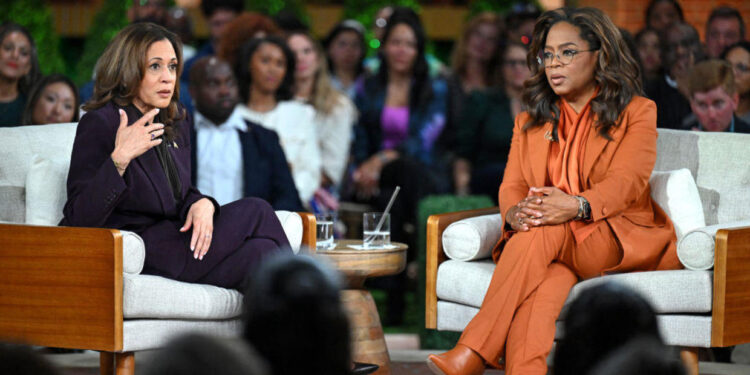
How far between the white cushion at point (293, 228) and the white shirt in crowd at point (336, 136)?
271 centimetres

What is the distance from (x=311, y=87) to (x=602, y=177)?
320cm

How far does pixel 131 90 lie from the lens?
13.2 feet

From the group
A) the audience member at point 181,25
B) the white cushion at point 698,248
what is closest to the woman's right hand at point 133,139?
the white cushion at point 698,248

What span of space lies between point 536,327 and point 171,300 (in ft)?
4.23

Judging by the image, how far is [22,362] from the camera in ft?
5.95

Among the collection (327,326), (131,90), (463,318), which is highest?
(131,90)

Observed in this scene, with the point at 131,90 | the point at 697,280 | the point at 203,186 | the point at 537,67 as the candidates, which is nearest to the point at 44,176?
the point at 131,90

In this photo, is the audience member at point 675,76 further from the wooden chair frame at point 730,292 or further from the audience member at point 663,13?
the wooden chair frame at point 730,292

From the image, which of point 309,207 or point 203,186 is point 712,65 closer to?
point 309,207

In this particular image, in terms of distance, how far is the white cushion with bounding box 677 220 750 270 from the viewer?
3.82m

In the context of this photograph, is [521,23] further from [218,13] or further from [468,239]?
[468,239]

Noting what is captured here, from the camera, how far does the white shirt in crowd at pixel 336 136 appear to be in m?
6.93

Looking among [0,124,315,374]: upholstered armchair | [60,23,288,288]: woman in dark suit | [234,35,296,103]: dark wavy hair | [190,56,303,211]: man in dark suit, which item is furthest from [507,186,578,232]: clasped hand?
[234,35,296,103]: dark wavy hair

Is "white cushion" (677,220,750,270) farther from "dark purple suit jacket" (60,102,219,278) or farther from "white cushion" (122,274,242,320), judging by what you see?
"dark purple suit jacket" (60,102,219,278)
